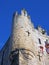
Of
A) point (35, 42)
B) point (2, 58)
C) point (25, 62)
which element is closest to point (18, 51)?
point (25, 62)

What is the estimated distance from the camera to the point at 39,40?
120 ft

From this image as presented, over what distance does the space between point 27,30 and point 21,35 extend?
4.34 feet

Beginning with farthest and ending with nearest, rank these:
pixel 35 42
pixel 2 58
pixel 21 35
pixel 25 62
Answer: pixel 2 58, pixel 35 42, pixel 21 35, pixel 25 62

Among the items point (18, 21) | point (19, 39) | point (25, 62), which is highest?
point (18, 21)

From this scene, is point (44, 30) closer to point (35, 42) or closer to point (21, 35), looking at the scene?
point (35, 42)

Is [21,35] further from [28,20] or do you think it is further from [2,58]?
[2,58]

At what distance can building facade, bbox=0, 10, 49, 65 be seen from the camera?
3116 centimetres

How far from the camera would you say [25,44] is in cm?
3177

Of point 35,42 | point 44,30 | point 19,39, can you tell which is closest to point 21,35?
point 19,39

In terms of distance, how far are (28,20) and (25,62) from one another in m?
6.30

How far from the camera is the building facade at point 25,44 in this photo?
31.2 meters

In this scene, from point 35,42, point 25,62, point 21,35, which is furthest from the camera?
point 35,42

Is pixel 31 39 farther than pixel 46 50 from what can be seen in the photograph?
No

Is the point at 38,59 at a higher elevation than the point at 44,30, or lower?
lower
